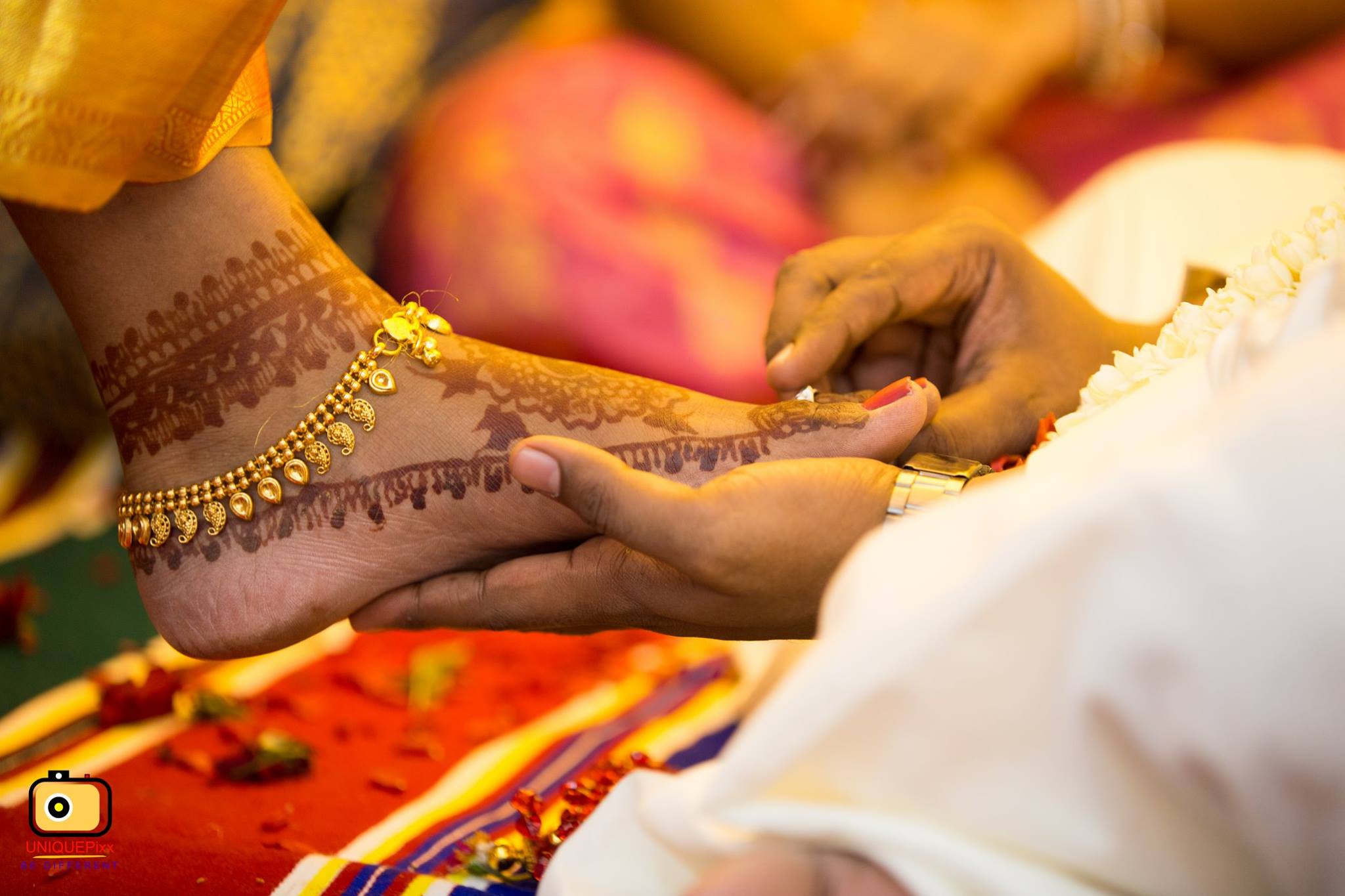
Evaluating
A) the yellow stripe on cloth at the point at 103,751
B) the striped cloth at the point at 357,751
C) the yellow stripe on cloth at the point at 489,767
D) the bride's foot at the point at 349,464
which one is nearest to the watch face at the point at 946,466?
the bride's foot at the point at 349,464

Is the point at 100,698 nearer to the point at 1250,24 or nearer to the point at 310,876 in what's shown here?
the point at 310,876

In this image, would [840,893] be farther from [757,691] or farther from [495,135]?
[495,135]

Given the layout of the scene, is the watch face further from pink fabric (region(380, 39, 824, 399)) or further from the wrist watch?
pink fabric (region(380, 39, 824, 399))

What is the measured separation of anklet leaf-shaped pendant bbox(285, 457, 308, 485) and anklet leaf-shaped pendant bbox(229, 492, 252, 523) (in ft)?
0.15

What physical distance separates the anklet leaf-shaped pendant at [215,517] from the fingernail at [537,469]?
389 millimetres

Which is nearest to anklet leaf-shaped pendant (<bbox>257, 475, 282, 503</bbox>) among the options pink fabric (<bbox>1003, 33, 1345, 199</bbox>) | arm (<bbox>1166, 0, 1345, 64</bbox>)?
pink fabric (<bbox>1003, 33, 1345, 199</bbox>)

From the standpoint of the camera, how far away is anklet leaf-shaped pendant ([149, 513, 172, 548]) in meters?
1.01

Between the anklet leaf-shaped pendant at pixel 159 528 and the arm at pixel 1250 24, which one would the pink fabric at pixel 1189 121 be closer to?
the arm at pixel 1250 24

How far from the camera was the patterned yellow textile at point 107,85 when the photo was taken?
29.1 inches

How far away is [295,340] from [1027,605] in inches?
29.4

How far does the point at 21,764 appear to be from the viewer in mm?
1159

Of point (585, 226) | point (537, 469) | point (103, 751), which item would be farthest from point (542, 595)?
point (585, 226)

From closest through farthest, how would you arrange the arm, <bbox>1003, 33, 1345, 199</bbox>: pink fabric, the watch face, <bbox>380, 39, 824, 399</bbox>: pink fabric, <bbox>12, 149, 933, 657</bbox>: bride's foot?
the watch face < <bbox>12, 149, 933, 657</bbox>: bride's foot < <bbox>380, 39, 824, 399</bbox>: pink fabric < <bbox>1003, 33, 1345, 199</bbox>: pink fabric < the arm

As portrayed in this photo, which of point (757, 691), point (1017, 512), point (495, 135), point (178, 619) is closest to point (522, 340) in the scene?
point (495, 135)
